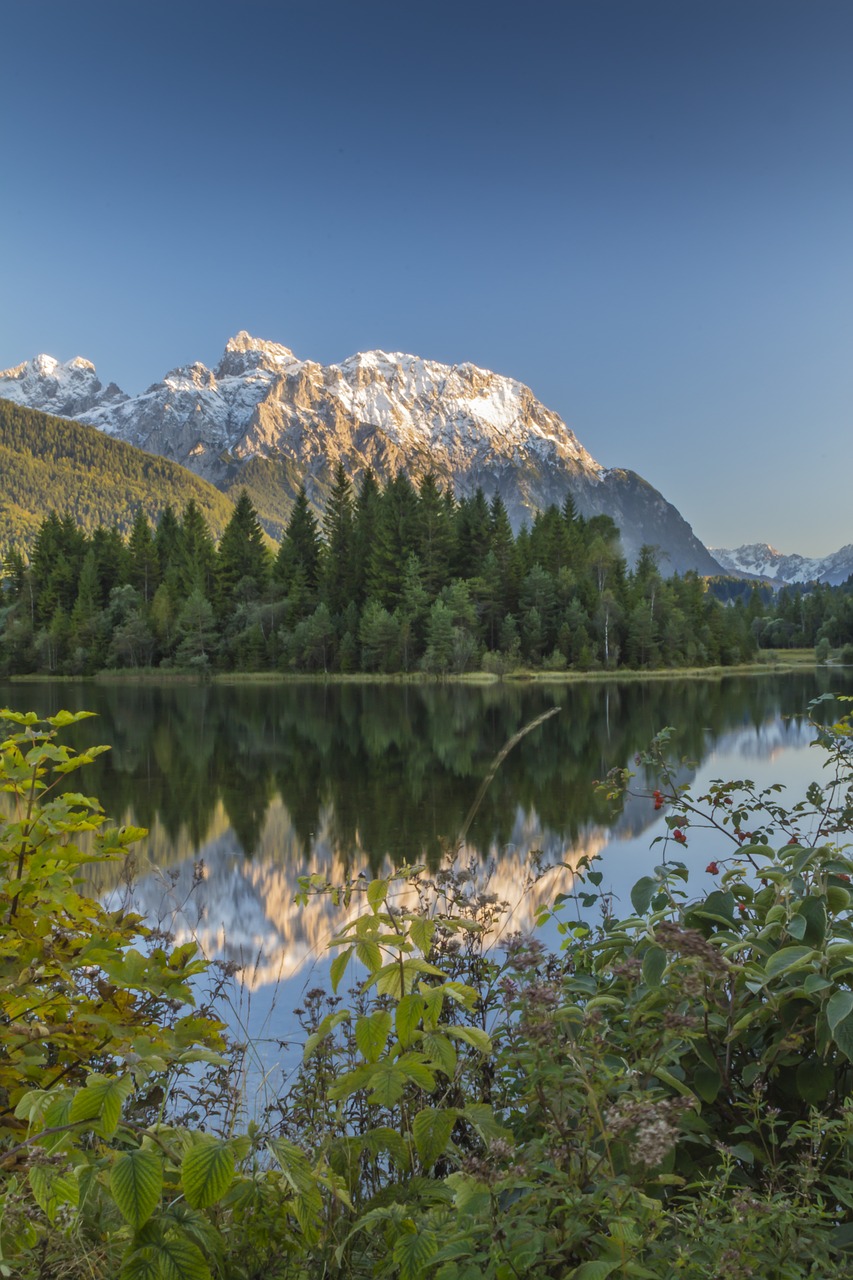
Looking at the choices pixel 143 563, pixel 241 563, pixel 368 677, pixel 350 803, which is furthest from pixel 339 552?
pixel 350 803

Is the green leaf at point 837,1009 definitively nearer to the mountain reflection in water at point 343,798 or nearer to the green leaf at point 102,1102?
the green leaf at point 102,1102

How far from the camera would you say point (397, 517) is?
76.1m

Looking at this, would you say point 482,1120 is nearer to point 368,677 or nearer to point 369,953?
point 369,953

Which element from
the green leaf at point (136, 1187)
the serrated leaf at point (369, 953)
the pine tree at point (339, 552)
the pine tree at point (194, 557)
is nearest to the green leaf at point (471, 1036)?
the serrated leaf at point (369, 953)

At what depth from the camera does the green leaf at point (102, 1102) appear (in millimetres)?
1689

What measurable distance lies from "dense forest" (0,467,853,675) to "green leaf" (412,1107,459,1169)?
62966mm

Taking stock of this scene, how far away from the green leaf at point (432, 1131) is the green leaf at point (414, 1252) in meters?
0.25

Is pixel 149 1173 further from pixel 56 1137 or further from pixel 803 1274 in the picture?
pixel 803 1274

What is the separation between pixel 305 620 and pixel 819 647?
7671 centimetres

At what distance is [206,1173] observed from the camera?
65.6 inches

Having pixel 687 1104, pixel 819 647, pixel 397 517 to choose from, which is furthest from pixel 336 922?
pixel 819 647

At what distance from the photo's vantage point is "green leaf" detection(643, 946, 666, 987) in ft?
7.65

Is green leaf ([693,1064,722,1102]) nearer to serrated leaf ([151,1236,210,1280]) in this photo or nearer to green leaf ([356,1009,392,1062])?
green leaf ([356,1009,392,1062])

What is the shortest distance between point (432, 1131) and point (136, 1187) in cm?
79
